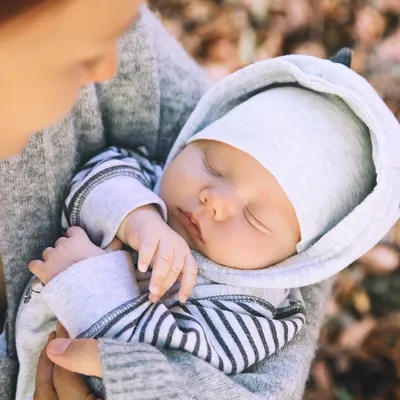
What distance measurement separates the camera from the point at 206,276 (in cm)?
84

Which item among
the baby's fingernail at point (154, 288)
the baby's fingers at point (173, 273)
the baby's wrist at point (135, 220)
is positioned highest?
the baby's wrist at point (135, 220)

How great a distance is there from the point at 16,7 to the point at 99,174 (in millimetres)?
448

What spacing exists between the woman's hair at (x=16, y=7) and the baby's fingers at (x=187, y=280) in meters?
0.42

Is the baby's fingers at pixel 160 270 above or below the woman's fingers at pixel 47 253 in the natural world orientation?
below

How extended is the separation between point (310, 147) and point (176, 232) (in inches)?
9.0

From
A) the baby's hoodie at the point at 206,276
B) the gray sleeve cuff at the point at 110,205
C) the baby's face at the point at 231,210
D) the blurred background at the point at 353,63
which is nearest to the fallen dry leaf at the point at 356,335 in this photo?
the blurred background at the point at 353,63

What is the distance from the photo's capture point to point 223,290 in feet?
2.74

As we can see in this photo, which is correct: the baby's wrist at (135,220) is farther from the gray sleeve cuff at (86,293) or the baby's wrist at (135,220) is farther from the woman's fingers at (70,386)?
the woman's fingers at (70,386)

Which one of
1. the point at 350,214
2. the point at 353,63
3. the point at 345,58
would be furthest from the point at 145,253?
the point at 353,63

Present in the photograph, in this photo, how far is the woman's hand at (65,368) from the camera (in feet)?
2.18

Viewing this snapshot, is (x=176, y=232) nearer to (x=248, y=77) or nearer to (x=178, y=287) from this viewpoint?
(x=178, y=287)

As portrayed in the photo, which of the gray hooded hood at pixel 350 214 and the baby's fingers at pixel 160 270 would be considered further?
the gray hooded hood at pixel 350 214

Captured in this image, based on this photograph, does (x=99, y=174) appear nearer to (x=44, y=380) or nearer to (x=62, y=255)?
(x=62, y=255)

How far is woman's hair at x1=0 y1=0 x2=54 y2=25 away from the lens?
398 mm
